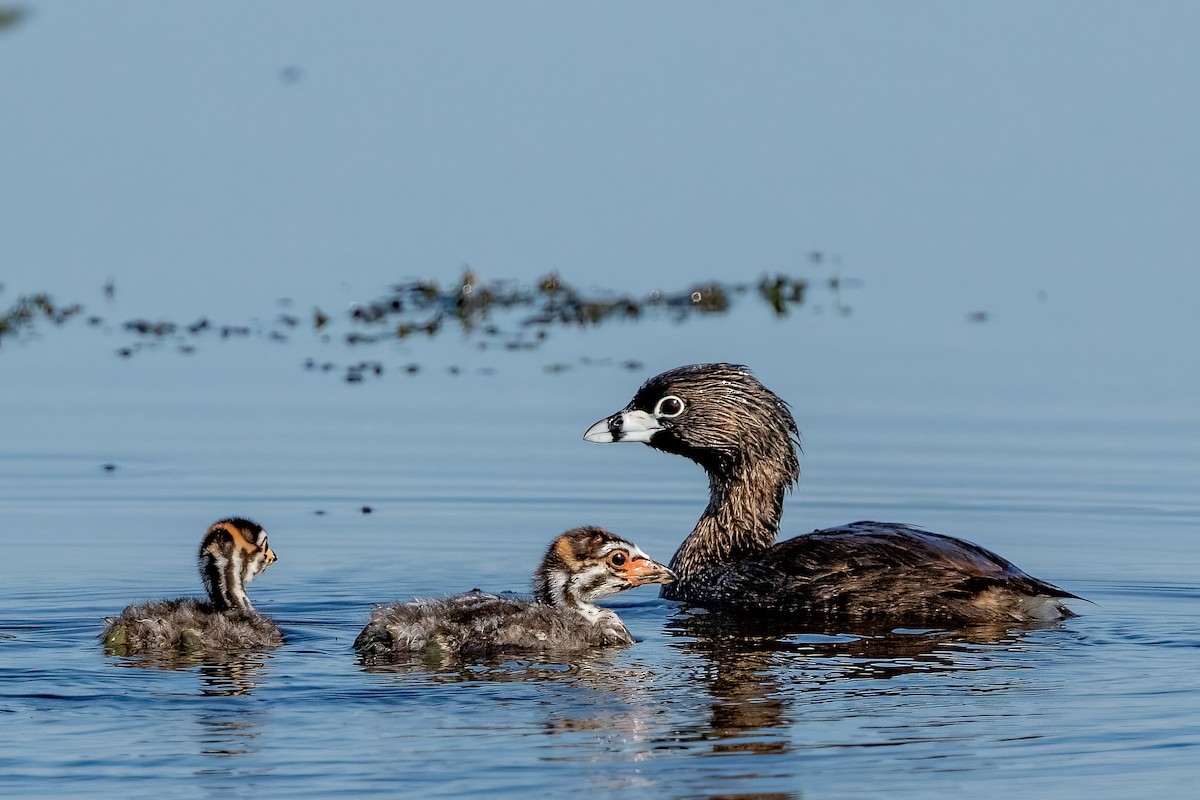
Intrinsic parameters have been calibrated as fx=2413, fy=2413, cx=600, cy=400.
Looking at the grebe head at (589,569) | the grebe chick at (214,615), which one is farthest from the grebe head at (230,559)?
the grebe head at (589,569)

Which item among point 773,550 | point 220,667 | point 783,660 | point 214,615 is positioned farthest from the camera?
point 773,550

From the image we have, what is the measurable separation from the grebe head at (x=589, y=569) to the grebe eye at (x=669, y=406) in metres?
2.06

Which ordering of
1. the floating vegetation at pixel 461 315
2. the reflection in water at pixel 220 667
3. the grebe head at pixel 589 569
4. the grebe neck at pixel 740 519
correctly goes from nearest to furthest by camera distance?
the reflection in water at pixel 220 667, the grebe head at pixel 589 569, the grebe neck at pixel 740 519, the floating vegetation at pixel 461 315

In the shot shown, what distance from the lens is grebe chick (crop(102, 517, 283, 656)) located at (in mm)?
10742

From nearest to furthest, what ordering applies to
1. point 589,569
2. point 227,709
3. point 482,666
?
point 227,709
point 482,666
point 589,569

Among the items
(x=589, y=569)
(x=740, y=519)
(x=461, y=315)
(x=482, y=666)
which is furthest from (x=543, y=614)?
(x=461, y=315)

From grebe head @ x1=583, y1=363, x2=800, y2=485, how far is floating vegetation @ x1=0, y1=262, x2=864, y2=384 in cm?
494

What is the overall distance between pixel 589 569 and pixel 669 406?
2.24 m

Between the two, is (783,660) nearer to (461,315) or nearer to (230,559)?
(230,559)

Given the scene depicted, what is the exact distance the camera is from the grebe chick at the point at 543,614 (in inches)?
425

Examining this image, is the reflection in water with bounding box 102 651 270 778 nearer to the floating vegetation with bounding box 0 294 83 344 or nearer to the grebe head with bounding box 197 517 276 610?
the grebe head with bounding box 197 517 276 610

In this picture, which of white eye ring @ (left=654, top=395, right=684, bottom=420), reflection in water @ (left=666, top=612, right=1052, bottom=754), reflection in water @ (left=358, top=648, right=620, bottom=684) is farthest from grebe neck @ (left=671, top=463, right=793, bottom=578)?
reflection in water @ (left=358, top=648, right=620, bottom=684)

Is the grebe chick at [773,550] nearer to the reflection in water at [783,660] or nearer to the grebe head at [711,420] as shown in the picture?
the grebe head at [711,420]

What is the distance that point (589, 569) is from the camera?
450 inches
